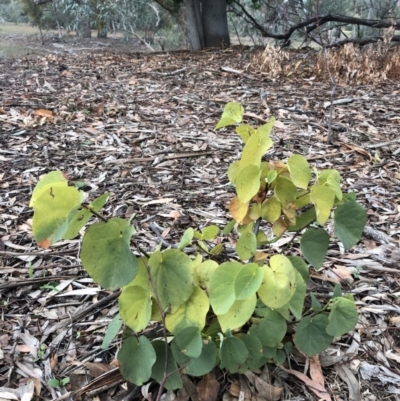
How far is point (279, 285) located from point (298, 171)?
0.80 feet

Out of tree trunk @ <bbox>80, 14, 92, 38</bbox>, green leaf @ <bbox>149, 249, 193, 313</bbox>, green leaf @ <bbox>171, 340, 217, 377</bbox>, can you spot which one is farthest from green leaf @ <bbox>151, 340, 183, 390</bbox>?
tree trunk @ <bbox>80, 14, 92, 38</bbox>

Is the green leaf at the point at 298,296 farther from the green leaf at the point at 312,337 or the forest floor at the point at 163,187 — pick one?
the forest floor at the point at 163,187

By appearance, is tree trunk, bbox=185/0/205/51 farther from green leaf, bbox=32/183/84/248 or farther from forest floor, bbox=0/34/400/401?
green leaf, bbox=32/183/84/248

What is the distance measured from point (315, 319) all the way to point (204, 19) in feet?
24.6

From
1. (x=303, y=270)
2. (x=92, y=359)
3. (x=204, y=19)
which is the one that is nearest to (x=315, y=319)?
(x=303, y=270)

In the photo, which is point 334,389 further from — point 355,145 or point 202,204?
point 355,145

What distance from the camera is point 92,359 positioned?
1.23 m

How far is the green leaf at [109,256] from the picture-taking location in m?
0.82

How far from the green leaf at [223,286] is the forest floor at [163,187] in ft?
1.09

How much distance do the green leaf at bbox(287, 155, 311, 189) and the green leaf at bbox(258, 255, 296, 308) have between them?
164 mm

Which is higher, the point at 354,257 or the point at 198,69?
the point at 198,69

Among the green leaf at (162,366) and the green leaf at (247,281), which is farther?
the green leaf at (162,366)

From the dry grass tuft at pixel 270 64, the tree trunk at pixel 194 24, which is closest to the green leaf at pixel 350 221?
the dry grass tuft at pixel 270 64

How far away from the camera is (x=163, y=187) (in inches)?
90.4
